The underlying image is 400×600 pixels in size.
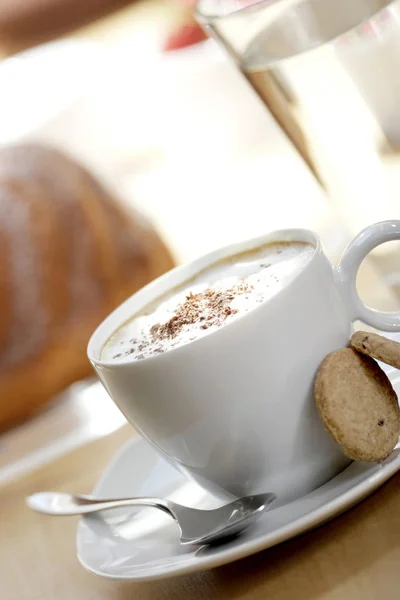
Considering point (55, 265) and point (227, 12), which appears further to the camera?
point (55, 265)

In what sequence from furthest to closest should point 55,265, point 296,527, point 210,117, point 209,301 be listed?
point 210,117, point 55,265, point 209,301, point 296,527

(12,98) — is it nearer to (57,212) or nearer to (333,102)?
(57,212)

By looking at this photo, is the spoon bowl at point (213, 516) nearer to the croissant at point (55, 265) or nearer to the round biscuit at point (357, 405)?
the round biscuit at point (357, 405)

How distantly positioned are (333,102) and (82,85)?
65.2 inches

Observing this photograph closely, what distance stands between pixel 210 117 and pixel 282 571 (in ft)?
5.58

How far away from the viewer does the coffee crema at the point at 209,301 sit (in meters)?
0.47

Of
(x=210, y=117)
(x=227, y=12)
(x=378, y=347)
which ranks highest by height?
(x=227, y=12)

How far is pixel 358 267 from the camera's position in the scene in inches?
19.3

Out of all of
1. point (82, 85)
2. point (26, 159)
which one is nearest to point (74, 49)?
point (82, 85)

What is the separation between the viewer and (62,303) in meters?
1.10

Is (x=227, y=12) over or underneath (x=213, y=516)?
over

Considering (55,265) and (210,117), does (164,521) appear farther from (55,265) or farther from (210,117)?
(210,117)

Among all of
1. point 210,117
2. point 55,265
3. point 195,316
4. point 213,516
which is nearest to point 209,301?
point 195,316

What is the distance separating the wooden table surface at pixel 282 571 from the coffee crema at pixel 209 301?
12cm
